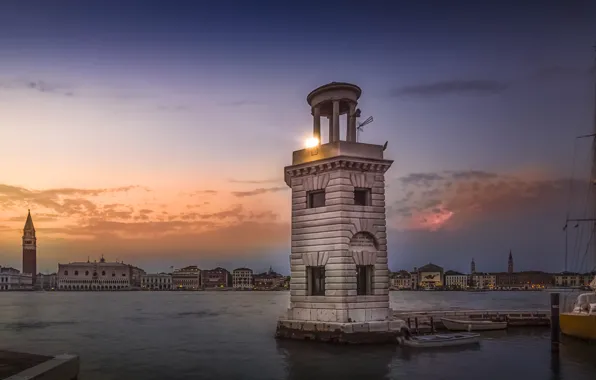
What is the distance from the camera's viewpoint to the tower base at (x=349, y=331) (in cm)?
3469

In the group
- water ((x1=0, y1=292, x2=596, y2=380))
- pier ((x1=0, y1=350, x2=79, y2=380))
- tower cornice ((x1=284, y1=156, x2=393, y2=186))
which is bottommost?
water ((x1=0, y1=292, x2=596, y2=380))

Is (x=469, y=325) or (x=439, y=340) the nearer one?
(x=439, y=340)

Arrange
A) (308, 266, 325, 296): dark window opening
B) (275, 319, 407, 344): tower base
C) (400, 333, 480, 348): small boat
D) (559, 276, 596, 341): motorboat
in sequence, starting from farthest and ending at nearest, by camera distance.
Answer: (559, 276, 596, 341): motorboat → (308, 266, 325, 296): dark window opening → (400, 333, 480, 348): small boat → (275, 319, 407, 344): tower base

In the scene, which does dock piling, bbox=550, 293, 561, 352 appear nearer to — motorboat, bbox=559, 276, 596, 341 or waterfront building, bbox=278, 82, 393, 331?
motorboat, bbox=559, 276, 596, 341

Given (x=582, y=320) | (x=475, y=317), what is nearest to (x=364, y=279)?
(x=582, y=320)

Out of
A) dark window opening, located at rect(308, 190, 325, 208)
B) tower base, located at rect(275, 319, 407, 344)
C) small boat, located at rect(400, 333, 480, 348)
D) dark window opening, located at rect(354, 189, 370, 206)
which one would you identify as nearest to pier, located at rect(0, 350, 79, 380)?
tower base, located at rect(275, 319, 407, 344)

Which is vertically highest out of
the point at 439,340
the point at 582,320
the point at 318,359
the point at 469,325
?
the point at 582,320

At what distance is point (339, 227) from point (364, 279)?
3927mm

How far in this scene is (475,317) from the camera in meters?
50.1

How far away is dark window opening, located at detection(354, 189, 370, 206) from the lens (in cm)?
3678

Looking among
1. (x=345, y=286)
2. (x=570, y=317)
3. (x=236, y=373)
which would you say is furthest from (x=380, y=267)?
(x=570, y=317)

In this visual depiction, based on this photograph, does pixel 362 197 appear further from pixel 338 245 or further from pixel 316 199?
pixel 338 245

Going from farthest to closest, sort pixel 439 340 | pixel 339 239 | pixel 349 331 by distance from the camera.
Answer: pixel 439 340, pixel 339 239, pixel 349 331

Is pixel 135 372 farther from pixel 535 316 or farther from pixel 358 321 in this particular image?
pixel 535 316
